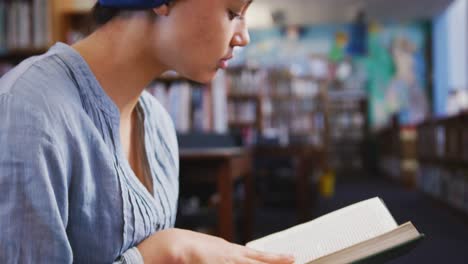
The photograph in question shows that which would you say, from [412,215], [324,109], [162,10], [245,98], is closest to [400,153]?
[324,109]

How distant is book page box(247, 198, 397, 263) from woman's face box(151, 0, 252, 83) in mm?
262

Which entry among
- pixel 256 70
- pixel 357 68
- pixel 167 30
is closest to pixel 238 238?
pixel 167 30

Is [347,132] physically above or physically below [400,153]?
above

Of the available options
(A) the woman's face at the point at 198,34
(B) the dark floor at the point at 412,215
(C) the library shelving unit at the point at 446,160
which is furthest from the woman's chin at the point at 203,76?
(C) the library shelving unit at the point at 446,160

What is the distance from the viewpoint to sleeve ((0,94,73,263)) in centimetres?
49

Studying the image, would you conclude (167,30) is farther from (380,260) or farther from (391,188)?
(391,188)

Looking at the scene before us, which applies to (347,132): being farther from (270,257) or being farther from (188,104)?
(270,257)

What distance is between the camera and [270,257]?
61cm

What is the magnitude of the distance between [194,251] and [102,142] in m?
0.18

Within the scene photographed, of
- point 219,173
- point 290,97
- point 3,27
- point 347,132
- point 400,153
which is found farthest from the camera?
point 347,132

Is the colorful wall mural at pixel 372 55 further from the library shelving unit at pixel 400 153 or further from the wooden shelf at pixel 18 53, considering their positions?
the wooden shelf at pixel 18 53

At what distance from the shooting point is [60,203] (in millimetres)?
534

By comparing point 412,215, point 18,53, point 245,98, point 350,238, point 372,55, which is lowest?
point 412,215

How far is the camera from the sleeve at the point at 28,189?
494mm
